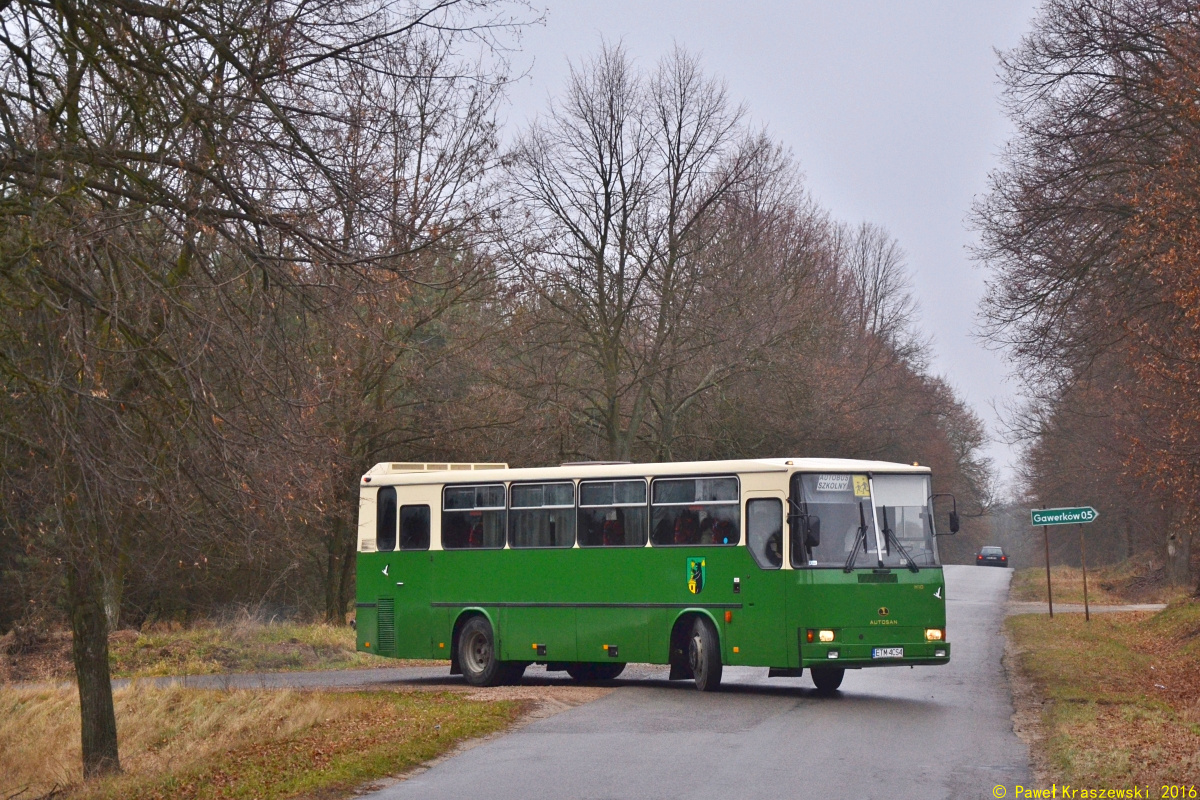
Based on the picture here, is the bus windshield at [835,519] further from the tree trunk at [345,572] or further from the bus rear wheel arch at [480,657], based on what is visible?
the tree trunk at [345,572]

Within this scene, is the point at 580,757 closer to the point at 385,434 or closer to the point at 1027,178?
the point at 1027,178

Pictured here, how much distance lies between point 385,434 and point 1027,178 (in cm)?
1519

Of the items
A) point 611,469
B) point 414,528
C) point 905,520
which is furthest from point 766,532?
point 414,528

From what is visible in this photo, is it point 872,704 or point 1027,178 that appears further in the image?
point 1027,178

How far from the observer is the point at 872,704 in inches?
671

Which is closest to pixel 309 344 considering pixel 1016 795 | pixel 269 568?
pixel 1016 795

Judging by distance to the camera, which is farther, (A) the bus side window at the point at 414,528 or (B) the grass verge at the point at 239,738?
(A) the bus side window at the point at 414,528

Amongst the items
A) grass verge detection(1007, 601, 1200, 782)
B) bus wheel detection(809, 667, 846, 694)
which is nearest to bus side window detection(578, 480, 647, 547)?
bus wheel detection(809, 667, 846, 694)

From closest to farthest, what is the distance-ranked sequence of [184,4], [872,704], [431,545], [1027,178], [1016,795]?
[1016,795] < [184,4] < [872,704] < [431,545] < [1027,178]

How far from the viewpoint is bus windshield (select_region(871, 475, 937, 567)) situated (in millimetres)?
17891

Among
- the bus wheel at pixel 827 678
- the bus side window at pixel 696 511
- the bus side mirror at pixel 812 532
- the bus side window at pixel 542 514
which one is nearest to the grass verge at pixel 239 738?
the bus side window at pixel 542 514

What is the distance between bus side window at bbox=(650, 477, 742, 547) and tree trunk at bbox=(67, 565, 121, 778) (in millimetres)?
7650

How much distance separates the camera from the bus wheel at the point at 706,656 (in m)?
18.5

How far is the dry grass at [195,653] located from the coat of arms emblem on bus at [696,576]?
10.2 meters
